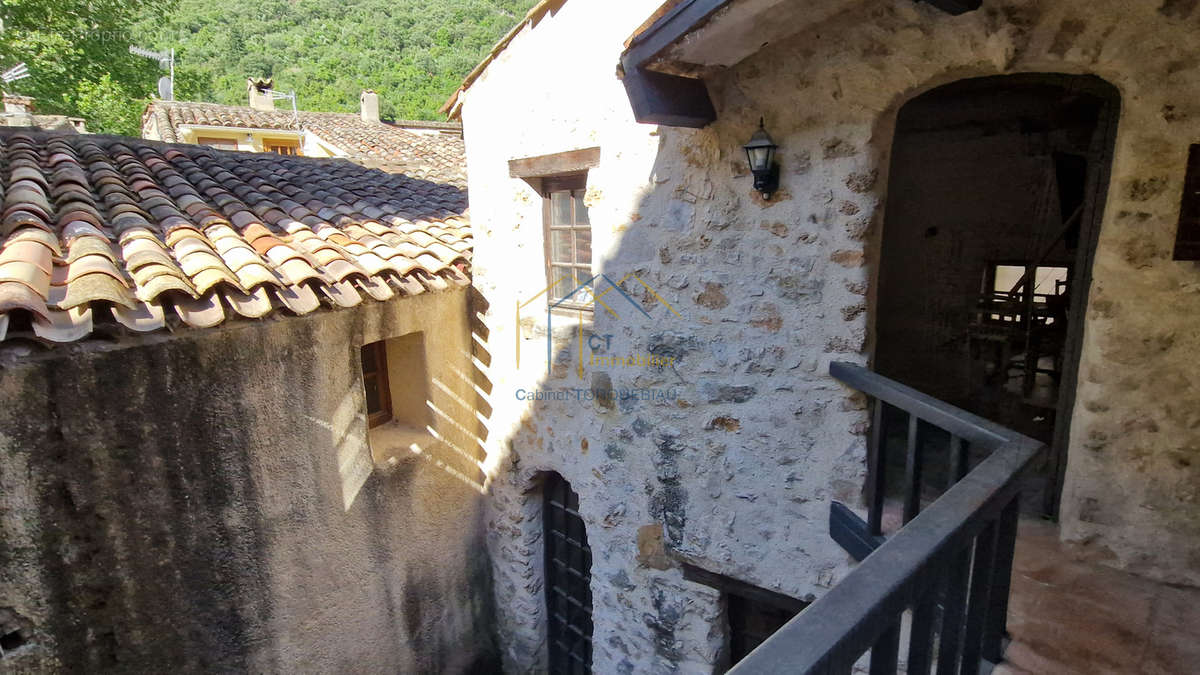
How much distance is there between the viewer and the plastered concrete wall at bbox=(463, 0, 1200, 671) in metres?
2.54

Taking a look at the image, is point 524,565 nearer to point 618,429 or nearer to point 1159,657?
point 618,429

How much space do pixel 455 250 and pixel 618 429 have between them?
1919 mm

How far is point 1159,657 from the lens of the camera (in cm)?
223

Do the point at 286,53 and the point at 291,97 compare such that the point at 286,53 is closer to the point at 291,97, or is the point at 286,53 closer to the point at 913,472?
the point at 291,97

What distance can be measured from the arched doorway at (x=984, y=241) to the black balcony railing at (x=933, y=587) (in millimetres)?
3479

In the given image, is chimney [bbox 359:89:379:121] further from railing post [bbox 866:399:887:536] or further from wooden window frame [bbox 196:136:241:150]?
railing post [bbox 866:399:887:536]

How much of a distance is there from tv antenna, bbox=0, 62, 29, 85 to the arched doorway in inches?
612

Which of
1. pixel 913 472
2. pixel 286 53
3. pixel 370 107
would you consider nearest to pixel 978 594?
pixel 913 472

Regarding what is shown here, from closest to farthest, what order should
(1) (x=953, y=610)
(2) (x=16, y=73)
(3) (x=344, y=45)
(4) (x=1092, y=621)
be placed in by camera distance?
(1) (x=953, y=610) → (4) (x=1092, y=621) → (2) (x=16, y=73) → (3) (x=344, y=45)

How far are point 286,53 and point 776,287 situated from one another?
1441 inches

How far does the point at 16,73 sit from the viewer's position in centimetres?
1255

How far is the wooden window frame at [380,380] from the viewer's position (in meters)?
4.94

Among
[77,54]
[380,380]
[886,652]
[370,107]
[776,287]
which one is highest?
[77,54]

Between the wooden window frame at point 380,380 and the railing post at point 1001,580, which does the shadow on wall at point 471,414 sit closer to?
the wooden window frame at point 380,380
